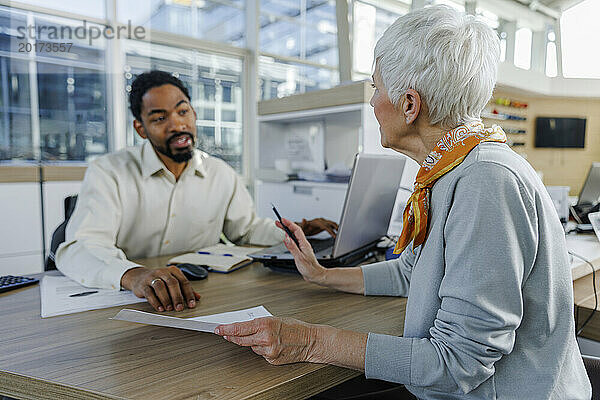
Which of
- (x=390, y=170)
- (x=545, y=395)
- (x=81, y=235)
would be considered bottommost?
(x=545, y=395)

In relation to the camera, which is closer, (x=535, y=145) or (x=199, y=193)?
(x=199, y=193)

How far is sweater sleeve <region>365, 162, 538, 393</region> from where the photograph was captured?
2.22 ft

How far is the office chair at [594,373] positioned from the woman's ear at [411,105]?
2.27ft

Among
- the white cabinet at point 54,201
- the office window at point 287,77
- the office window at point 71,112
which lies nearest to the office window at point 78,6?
the office window at point 71,112

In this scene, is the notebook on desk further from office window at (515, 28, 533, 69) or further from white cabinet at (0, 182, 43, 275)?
office window at (515, 28, 533, 69)

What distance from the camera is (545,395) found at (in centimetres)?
73

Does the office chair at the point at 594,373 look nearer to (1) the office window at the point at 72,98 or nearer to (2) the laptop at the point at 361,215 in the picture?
(2) the laptop at the point at 361,215

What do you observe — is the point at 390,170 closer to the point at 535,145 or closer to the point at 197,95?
the point at 197,95

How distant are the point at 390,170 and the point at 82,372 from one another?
1020mm

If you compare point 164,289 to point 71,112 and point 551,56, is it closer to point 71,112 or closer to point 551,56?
point 71,112

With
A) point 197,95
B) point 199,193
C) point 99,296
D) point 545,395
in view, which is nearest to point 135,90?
point 199,193

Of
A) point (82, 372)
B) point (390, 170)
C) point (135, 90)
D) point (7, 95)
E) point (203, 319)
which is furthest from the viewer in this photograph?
point (7, 95)

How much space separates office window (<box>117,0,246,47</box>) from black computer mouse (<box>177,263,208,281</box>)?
→ 163 inches

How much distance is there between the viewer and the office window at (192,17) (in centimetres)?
476
